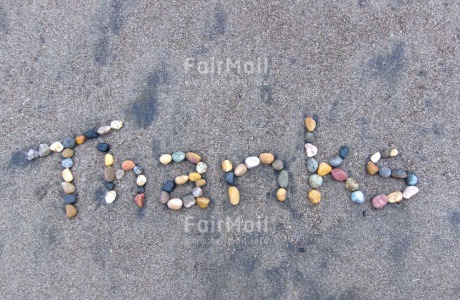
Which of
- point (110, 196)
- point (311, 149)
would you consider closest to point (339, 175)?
point (311, 149)

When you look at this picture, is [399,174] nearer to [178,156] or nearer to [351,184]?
[351,184]

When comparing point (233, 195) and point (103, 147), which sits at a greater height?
point (103, 147)

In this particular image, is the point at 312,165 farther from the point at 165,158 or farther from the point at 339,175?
the point at 165,158

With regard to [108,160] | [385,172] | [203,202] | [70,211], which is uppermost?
[385,172]

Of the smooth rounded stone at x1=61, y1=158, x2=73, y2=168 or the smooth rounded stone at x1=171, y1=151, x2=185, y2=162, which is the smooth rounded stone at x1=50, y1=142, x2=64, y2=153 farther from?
the smooth rounded stone at x1=171, y1=151, x2=185, y2=162

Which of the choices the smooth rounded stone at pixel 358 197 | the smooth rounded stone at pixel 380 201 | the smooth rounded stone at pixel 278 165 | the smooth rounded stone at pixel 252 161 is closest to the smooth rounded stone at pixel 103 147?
the smooth rounded stone at pixel 252 161

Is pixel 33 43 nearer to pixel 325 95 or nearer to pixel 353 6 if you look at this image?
pixel 325 95

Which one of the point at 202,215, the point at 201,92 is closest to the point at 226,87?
the point at 201,92
